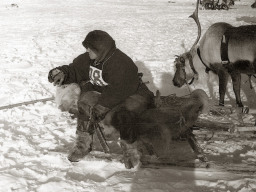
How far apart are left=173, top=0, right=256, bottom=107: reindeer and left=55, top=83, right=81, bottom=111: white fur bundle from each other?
214 cm

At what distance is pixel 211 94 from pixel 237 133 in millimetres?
2255

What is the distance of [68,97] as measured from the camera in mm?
3533

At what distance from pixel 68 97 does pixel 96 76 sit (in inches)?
16.0

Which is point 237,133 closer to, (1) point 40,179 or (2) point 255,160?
(2) point 255,160

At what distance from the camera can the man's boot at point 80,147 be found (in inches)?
130

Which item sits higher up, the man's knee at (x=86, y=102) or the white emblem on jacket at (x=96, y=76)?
the white emblem on jacket at (x=96, y=76)

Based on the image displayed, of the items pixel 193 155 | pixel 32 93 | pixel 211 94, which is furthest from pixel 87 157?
pixel 211 94

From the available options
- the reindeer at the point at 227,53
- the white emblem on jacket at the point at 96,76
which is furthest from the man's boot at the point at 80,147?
the reindeer at the point at 227,53

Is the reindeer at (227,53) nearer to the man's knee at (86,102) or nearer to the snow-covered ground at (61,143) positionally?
the snow-covered ground at (61,143)

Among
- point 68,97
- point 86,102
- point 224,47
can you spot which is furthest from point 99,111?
point 224,47

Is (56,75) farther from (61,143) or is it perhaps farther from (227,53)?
(227,53)

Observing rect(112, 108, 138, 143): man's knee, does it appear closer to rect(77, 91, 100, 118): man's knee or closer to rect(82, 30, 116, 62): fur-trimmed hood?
rect(77, 91, 100, 118): man's knee

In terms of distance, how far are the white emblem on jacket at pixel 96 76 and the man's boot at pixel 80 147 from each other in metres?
0.58

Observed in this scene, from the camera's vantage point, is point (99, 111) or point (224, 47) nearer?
point (99, 111)
